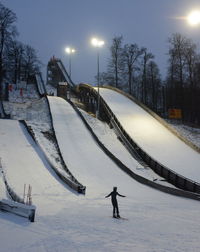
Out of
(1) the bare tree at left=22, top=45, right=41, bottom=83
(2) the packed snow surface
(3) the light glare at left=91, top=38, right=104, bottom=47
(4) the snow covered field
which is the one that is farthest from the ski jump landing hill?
(1) the bare tree at left=22, top=45, right=41, bottom=83

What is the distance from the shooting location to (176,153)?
944 inches

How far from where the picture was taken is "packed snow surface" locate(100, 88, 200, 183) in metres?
21.4

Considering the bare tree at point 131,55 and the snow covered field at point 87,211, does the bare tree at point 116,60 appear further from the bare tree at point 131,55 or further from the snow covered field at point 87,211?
the snow covered field at point 87,211

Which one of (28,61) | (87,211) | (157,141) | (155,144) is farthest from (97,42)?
(28,61)

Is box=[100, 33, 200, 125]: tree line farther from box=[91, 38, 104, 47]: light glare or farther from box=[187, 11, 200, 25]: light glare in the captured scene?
box=[187, 11, 200, 25]: light glare

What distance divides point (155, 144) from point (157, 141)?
945 mm

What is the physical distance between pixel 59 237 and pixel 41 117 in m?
23.3

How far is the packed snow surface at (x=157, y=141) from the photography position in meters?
21.4

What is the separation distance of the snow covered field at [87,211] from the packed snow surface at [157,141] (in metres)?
2.95

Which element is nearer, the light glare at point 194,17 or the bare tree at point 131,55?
the light glare at point 194,17

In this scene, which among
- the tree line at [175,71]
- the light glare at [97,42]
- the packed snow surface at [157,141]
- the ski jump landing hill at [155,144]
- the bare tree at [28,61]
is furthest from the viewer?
the bare tree at [28,61]

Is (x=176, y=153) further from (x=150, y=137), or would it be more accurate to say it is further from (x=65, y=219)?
(x=65, y=219)

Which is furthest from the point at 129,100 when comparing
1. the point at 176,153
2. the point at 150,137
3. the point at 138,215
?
the point at 138,215

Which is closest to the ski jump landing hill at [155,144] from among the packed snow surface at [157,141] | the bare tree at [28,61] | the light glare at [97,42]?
the packed snow surface at [157,141]
